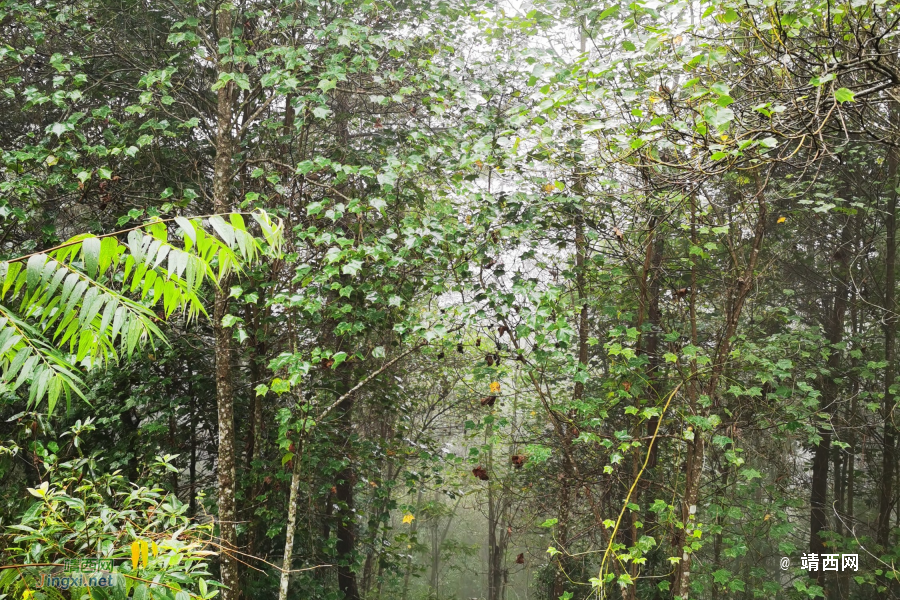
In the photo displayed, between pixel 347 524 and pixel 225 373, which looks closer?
pixel 225 373

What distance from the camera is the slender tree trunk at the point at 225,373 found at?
416 centimetres

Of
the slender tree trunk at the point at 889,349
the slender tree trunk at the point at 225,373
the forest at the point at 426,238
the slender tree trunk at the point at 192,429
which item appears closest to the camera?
the forest at the point at 426,238

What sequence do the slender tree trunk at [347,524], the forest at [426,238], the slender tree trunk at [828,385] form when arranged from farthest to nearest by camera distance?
the slender tree trunk at [828,385], the slender tree trunk at [347,524], the forest at [426,238]

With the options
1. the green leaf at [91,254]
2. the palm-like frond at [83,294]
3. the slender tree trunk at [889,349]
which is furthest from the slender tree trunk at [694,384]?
the green leaf at [91,254]

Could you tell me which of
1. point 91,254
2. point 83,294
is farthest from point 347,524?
point 91,254

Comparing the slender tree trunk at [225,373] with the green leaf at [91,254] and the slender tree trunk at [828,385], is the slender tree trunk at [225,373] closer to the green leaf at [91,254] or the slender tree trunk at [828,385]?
the green leaf at [91,254]

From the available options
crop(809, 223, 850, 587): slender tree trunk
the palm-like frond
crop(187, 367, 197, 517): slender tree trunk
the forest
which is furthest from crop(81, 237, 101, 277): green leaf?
crop(809, 223, 850, 587): slender tree trunk

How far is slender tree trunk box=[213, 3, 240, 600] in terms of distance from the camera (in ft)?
13.6

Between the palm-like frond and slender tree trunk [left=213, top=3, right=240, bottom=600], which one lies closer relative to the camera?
the palm-like frond

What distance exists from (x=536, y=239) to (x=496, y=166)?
32.3 inches

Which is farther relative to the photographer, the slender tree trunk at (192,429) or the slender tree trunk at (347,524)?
the slender tree trunk at (347,524)

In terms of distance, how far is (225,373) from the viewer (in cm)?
430

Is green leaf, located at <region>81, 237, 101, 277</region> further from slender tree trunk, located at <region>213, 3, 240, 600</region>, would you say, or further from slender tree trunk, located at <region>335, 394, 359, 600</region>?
slender tree trunk, located at <region>335, 394, 359, 600</region>

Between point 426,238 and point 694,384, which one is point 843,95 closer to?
point 426,238
